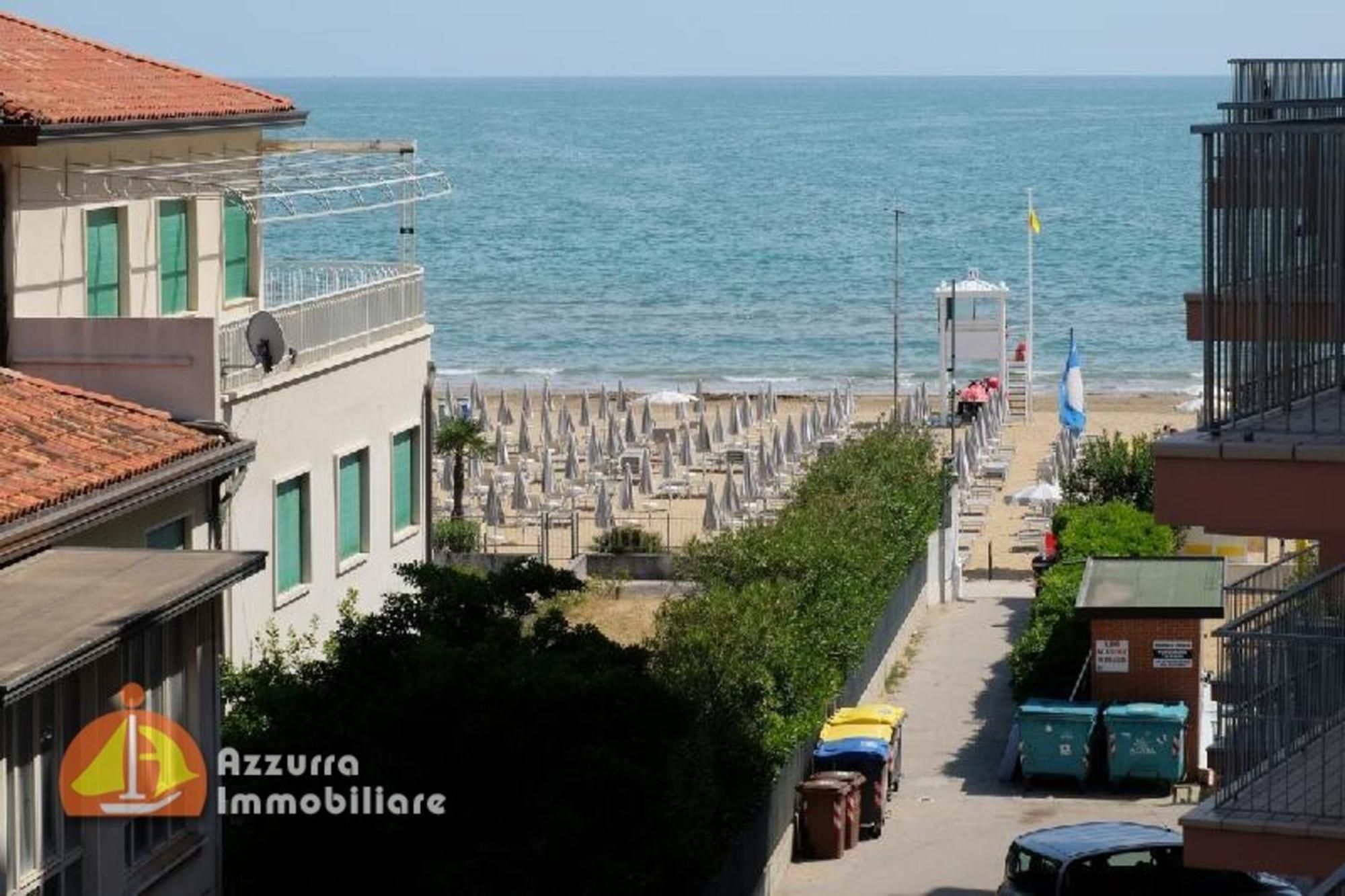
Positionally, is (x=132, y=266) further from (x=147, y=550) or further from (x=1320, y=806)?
(x=1320, y=806)

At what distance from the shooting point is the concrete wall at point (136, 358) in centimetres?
1823

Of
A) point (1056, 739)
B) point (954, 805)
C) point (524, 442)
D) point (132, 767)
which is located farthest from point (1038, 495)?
point (132, 767)

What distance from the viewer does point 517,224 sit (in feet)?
458

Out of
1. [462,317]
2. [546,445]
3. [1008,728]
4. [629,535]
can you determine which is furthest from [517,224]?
[1008,728]

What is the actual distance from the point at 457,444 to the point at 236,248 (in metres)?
15.7

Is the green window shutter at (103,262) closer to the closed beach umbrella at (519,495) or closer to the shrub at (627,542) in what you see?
the shrub at (627,542)

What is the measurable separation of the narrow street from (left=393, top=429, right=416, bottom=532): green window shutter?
4970 millimetres

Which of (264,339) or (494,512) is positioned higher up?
(264,339)

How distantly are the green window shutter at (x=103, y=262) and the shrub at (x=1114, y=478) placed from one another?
1648cm

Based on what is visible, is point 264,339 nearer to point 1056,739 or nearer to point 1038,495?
point 1056,739

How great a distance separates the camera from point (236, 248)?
23.2 meters

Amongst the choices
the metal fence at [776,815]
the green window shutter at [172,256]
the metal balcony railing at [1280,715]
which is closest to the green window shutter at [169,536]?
the metal fence at [776,815]

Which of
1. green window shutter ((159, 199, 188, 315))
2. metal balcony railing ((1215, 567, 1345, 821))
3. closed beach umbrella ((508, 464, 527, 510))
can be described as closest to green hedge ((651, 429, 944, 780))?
green window shutter ((159, 199, 188, 315))

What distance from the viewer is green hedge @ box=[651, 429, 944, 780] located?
66.2 feet
